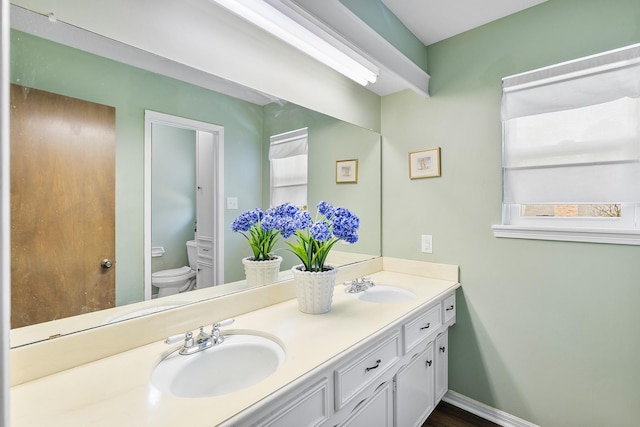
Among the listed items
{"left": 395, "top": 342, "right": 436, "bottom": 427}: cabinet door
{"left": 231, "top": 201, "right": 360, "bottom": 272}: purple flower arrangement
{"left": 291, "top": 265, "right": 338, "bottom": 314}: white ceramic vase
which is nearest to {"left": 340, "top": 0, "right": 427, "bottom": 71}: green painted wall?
{"left": 231, "top": 201, "right": 360, "bottom": 272}: purple flower arrangement

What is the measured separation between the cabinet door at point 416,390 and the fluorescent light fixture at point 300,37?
1474 mm

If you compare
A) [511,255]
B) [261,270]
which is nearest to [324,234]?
[261,270]

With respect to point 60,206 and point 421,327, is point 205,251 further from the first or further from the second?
point 421,327

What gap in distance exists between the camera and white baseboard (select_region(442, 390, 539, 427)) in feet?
5.52

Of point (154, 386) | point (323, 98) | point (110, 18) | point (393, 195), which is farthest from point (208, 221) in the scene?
point (393, 195)

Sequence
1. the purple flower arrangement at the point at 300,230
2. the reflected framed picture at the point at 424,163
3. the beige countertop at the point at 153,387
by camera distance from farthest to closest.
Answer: the reflected framed picture at the point at 424,163 → the purple flower arrangement at the point at 300,230 → the beige countertop at the point at 153,387

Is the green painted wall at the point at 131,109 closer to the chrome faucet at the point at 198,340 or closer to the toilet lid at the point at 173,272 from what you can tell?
the toilet lid at the point at 173,272

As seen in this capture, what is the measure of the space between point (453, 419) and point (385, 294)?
843 millimetres

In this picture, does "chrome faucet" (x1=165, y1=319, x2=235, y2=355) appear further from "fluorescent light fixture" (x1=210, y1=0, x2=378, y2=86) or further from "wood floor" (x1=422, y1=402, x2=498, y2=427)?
"wood floor" (x1=422, y1=402, x2=498, y2=427)

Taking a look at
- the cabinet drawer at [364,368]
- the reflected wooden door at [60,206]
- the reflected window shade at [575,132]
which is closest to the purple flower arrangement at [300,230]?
the cabinet drawer at [364,368]

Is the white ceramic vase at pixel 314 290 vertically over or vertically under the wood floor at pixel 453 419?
over

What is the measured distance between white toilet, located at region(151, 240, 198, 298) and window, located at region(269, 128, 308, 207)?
1.48ft

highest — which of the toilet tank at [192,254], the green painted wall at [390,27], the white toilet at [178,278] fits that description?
the green painted wall at [390,27]

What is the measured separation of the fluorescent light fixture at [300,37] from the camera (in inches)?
43.5
